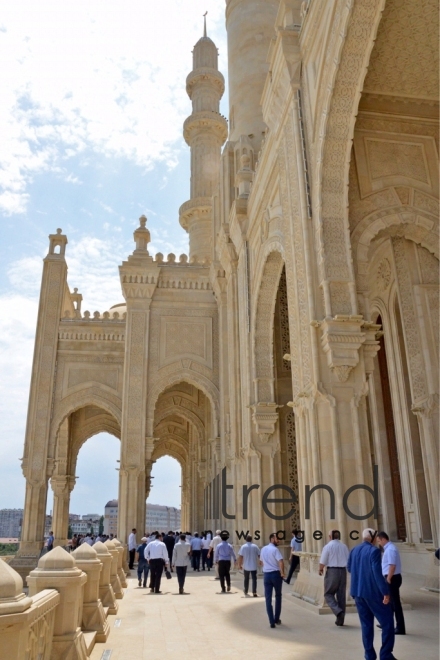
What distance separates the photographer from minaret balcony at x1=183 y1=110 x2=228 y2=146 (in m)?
24.4

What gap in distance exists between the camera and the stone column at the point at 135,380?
51.4 ft

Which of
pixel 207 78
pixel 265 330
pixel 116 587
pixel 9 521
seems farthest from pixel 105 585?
pixel 9 521

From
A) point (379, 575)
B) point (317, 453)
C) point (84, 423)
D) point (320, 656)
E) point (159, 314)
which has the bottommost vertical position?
point (320, 656)

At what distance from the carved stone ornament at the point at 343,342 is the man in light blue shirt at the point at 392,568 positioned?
2944 millimetres

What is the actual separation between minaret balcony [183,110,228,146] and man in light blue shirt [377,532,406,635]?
22.4m

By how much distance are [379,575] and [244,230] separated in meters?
10.9

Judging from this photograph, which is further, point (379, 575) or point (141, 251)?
point (141, 251)

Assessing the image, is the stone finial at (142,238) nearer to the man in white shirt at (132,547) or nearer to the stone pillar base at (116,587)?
the man in white shirt at (132,547)

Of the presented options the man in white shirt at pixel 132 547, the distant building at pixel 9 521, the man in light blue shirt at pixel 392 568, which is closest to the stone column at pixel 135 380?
the man in white shirt at pixel 132 547

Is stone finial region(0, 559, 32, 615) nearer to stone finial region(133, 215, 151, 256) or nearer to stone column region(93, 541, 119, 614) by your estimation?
stone column region(93, 541, 119, 614)

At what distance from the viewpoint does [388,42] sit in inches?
334

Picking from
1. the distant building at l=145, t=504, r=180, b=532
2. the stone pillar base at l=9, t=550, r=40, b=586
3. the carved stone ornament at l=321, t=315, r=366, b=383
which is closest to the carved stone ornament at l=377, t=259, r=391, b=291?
the carved stone ornament at l=321, t=315, r=366, b=383

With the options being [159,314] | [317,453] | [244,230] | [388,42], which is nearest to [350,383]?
[317,453]

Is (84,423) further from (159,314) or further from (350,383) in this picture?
(350,383)
